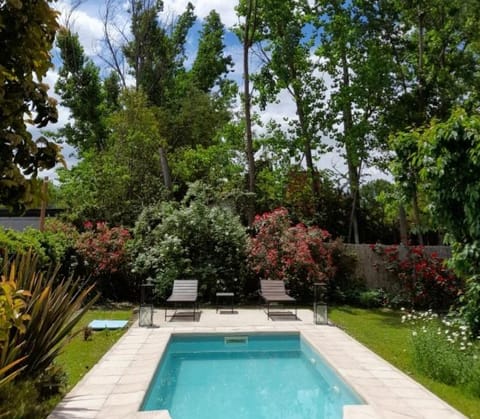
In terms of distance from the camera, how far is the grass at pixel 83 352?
21.5 feet

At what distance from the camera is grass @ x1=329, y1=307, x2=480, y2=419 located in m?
5.62

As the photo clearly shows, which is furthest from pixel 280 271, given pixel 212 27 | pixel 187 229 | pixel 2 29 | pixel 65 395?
pixel 212 27

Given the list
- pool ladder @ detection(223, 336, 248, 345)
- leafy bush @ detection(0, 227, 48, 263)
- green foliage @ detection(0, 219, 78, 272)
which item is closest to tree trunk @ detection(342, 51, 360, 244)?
pool ladder @ detection(223, 336, 248, 345)

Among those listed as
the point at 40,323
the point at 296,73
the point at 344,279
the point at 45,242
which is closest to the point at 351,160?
the point at 296,73

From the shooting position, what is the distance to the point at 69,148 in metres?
29.9

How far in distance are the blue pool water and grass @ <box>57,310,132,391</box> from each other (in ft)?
3.42

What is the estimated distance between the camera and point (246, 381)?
24.1 feet

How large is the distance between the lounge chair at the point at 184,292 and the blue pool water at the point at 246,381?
1777mm

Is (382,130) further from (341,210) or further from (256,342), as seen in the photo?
(256,342)

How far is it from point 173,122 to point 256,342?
1796 centimetres

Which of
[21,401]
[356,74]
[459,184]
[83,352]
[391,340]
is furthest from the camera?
[356,74]

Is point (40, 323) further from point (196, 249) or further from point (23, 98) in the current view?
point (196, 249)

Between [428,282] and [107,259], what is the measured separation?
30.2ft

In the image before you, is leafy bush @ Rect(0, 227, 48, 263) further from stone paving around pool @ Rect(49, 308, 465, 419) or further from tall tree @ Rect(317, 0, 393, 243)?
tall tree @ Rect(317, 0, 393, 243)
